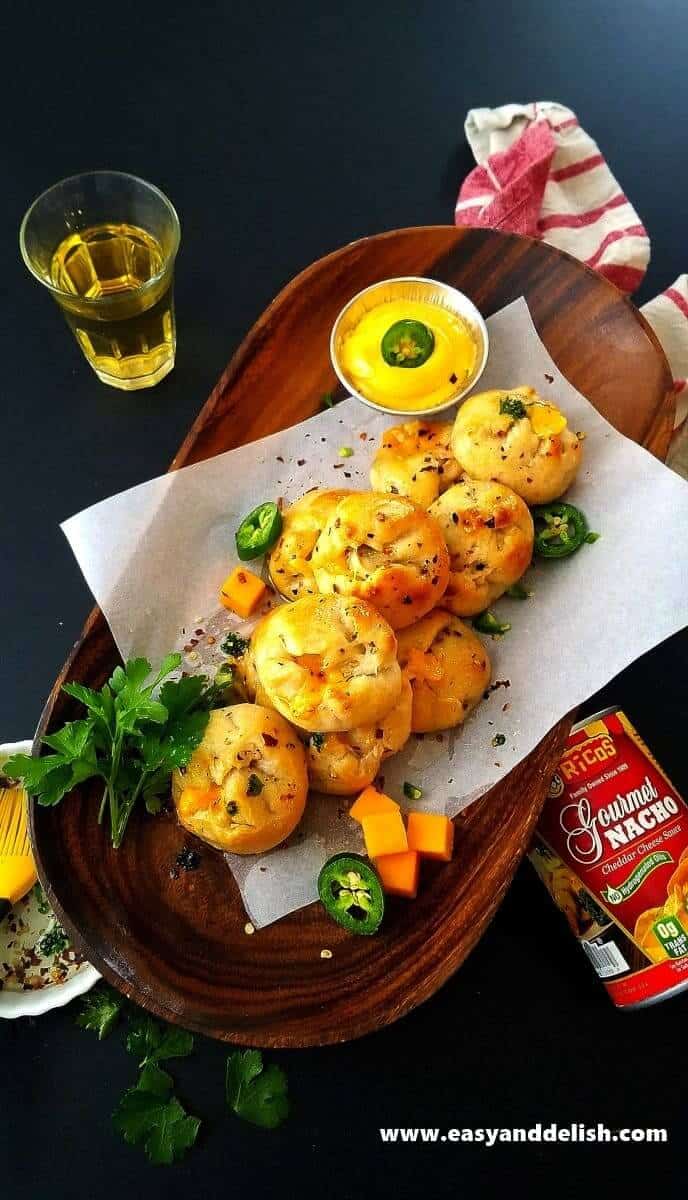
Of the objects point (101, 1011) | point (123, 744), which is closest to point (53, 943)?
point (101, 1011)

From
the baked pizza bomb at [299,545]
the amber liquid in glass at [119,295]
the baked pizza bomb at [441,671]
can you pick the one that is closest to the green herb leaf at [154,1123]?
the baked pizza bomb at [441,671]

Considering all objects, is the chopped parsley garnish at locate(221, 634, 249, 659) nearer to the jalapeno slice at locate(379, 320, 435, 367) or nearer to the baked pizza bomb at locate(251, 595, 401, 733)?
the baked pizza bomb at locate(251, 595, 401, 733)

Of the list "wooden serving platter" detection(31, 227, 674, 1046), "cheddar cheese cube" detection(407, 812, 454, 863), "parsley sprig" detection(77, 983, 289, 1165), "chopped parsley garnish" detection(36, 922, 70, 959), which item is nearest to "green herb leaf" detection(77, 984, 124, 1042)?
"parsley sprig" detection(77, 983, 289, 1165)

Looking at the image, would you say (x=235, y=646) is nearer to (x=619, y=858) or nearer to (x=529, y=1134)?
(x=619, y=858)

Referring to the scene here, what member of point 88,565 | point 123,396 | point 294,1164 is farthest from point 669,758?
point 123,396

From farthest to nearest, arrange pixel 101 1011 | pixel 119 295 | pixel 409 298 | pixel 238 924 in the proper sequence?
pixel 409 298 → pixel 119 295 → pixel 101 1011 → pixel 238 924

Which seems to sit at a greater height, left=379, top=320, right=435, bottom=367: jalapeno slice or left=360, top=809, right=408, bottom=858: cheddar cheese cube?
left=379, top=320, right=435, bottom=367: jalapeno slice
